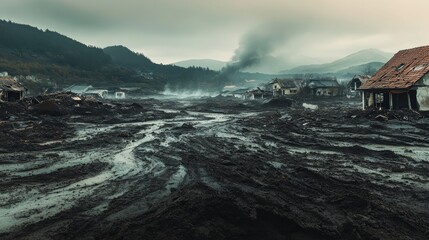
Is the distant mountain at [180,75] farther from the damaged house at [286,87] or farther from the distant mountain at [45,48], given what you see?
the damaged house at [286,87]

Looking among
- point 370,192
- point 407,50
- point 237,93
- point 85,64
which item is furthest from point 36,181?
point 85,64

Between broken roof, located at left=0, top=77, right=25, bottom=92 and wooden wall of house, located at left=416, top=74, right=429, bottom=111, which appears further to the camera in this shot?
broken roof, located at left=0, top=77, right=25, bottom=92

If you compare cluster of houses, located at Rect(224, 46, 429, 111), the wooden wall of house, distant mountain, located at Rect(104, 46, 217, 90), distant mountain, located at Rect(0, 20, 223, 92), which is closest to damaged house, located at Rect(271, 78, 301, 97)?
cluster of houses, located at Rect(224, 46, 429, 111)

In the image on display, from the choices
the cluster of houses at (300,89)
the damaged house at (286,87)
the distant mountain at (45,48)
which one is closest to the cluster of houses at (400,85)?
the cluster of houses at (300,89)

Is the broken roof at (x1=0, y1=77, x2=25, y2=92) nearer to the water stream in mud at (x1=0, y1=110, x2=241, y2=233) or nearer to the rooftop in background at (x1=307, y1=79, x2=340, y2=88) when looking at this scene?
the water stream in mud at (x1=0, y1=110, x2=241, y2=233)

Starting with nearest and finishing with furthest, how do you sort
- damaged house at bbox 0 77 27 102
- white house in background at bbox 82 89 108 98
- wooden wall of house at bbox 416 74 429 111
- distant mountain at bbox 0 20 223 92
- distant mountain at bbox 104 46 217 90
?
wooden wall of house at bbox 416 74 429 111 < damaged house at bbox 0 77 27 102 < white house in background at bbox 82 89 108 98 < distant mountain at bbox 0 20 223 92 < distant mountain at bbox 104 46 217 90

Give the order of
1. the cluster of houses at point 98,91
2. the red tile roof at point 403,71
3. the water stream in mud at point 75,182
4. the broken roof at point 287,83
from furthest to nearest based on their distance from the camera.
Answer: the cluster of houses at point 98,91, the broken roof at point 287,83, the red tile roof at point 403,71, the water stream in mud at point 75,182
